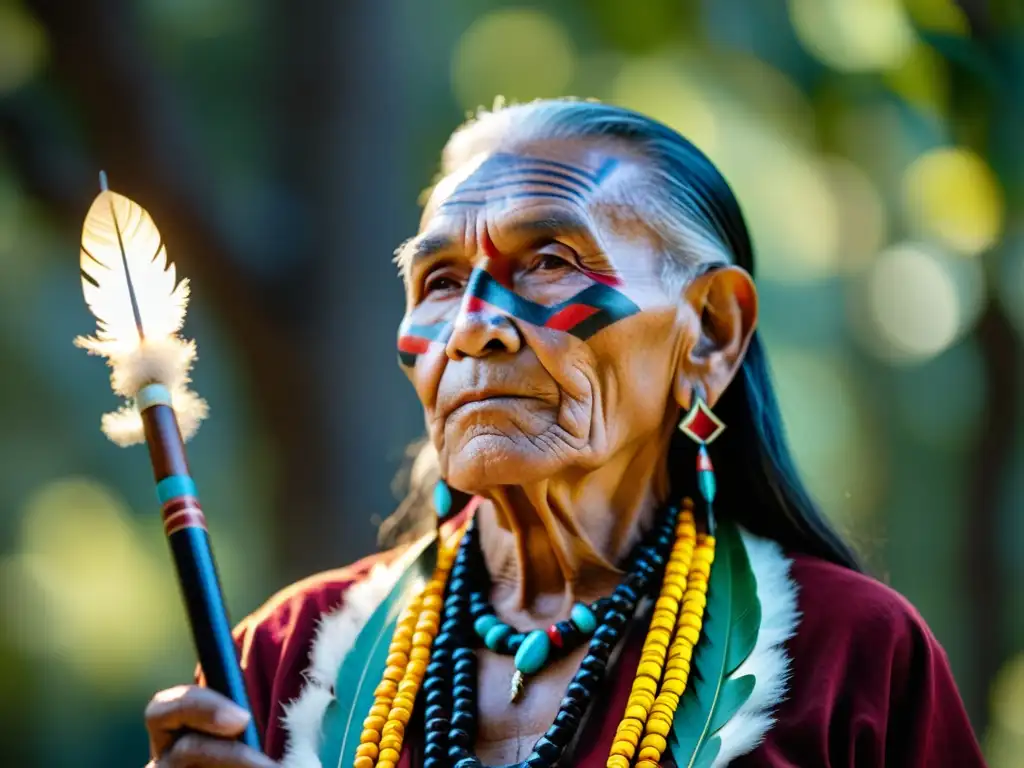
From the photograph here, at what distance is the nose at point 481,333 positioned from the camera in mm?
2811

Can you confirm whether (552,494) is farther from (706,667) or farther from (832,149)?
(832,149)

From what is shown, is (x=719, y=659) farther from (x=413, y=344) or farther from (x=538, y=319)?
(x=413, y=344)

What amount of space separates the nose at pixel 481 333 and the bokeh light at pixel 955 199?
3505mm

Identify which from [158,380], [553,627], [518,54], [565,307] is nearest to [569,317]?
[565,307]

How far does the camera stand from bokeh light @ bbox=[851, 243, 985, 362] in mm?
7520

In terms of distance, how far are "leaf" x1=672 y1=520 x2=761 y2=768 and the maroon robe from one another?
0.09 metres

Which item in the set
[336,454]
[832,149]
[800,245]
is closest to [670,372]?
[336,454]

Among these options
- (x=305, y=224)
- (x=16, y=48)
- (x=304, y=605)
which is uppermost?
(x=16, y=48)

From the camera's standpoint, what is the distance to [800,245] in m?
9.84

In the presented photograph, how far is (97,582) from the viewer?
951 centimetres

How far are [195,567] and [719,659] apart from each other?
111 centimetres

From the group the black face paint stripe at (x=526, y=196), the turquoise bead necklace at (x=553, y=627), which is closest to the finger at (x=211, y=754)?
the turquoise bead necklace at (x=553, y=627)

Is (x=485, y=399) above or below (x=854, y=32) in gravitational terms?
below

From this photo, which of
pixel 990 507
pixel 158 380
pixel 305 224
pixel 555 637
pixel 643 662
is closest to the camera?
pixel 158 380
